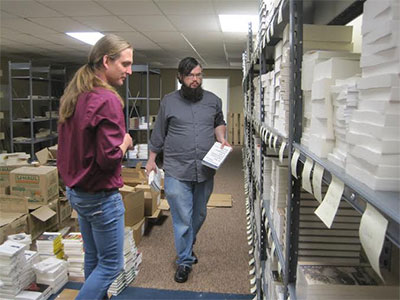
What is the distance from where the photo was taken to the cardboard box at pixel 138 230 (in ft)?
10.9

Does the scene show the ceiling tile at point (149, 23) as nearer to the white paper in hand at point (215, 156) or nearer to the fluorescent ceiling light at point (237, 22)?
the fluorescent ceiling light at point (237, 22)

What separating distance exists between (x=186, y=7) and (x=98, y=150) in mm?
3058

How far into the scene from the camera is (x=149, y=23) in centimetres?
514

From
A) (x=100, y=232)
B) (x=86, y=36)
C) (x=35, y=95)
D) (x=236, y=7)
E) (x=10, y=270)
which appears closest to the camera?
(x=100, y=232)

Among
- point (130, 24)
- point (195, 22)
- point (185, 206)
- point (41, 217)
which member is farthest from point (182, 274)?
point (130, 24)

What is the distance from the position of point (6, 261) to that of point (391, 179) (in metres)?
2.51

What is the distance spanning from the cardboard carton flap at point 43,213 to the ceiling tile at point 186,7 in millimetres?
2533

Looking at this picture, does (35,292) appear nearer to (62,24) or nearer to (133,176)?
(133,176)

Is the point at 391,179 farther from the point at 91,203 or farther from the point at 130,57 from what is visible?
the point at 130,57

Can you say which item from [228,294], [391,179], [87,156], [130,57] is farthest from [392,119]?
[228,294]

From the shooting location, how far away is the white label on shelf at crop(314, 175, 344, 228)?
0.67 meters

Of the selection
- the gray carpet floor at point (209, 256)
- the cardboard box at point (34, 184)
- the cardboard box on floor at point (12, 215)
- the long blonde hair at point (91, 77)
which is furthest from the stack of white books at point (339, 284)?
the cardboard box at point (34, 184)

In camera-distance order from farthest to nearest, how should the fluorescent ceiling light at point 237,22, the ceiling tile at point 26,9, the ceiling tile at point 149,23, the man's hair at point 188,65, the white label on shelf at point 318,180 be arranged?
the ceiling tile at point 149,23 → the fluorescent ceiling light at point 237,22 → the ceiling tile at point 26,9 → the man's hair at point 188,65 → the white label on shelf at point 318,180

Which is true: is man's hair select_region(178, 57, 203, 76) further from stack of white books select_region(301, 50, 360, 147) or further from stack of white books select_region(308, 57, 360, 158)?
stack of white books select_region(308, 57, 360, 158)
